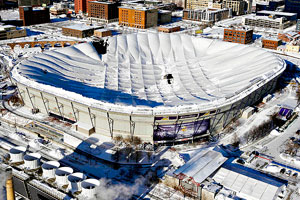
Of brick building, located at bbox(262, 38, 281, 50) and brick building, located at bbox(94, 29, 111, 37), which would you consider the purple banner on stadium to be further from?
brick building, located at bbox(94, 29, 111, 37)

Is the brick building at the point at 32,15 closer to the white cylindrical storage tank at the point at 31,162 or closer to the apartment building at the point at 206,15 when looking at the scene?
the apartment building at the point at 206,15

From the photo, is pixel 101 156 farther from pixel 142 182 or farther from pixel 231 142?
pixel 231 142

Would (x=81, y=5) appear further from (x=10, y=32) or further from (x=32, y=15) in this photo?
(x=10, y=32)

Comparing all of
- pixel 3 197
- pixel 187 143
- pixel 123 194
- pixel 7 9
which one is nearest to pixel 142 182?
pixel 123 194

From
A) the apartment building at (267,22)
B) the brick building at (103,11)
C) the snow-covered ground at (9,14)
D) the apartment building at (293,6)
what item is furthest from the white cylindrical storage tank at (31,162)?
the apartment building at (293,6)

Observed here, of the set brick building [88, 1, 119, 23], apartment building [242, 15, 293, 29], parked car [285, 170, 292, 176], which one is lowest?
parked car [285, 170, 292, 176]

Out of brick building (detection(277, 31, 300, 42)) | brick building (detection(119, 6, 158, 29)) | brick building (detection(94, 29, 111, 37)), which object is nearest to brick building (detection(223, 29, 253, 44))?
brick building (detection(277, 31, 300, 42))
